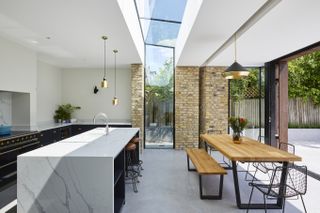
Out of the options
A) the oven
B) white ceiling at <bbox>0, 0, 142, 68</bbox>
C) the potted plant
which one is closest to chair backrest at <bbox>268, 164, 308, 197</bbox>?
the potted plant

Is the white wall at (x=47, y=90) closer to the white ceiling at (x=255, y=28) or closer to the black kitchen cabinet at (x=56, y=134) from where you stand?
the black kitchen cabinet at (x=56, y=134)

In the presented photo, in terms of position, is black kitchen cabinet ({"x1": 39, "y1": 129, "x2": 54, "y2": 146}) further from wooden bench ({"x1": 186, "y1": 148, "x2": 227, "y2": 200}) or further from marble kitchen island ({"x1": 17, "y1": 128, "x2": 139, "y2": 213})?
wooden bench ({"x1": 186, "y1": 148, "x2": 227, "y2": 200})

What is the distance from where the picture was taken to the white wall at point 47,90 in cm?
594

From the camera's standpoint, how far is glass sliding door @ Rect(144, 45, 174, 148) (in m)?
7.05

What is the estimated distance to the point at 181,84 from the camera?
6746mm

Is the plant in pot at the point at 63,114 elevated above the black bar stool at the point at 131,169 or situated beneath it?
elevated above

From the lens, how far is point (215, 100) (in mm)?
6648

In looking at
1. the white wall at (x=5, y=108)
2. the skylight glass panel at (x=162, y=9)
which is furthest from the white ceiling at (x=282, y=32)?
the white wall at (x=5, y=108)

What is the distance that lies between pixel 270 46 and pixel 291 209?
118 inches

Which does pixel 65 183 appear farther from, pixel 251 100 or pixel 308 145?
pixel 308 145

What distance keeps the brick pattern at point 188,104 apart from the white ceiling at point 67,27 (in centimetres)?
190

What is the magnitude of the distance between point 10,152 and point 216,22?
3784 mm

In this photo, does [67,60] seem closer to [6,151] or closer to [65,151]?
[6,151]

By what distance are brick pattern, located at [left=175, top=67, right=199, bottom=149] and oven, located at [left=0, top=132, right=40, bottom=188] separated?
4.17m
